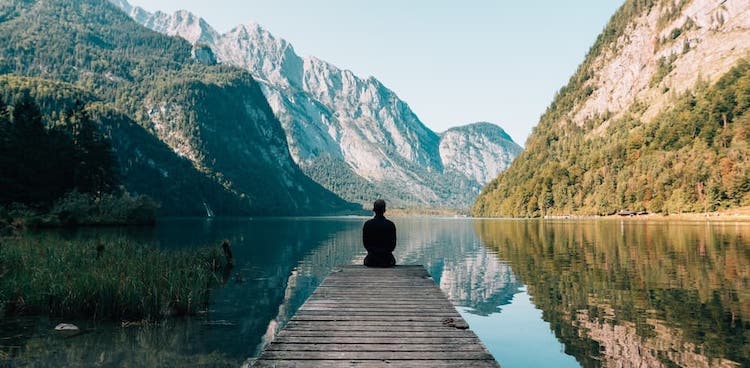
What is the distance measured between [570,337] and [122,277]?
18.6 meters

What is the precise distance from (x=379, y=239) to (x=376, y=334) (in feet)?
33.9

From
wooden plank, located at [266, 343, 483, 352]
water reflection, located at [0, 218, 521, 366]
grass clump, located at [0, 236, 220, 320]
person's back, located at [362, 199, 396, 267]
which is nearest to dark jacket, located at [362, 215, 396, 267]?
person's back, located at [362, 199, 396, 267]

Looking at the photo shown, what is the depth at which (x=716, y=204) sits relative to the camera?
122812 mm

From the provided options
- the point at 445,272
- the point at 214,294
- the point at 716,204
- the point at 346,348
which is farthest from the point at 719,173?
the point at 346,348

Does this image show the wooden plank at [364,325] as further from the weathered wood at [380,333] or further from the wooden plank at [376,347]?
the wooden plank at [376,347]

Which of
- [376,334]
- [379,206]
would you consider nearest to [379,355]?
[376,334]

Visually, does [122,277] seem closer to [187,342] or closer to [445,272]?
[187,342]

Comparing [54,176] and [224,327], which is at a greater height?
[54,176]

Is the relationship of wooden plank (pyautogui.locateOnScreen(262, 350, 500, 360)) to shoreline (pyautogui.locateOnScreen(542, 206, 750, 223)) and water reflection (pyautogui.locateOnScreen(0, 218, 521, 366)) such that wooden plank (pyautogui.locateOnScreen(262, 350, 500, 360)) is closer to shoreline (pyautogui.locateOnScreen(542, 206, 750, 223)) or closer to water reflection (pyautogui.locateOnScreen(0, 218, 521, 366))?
water reflection (pyautogui.locateOnScreen(0, 218, 521, 366))

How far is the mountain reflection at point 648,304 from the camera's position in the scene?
15.8 metres

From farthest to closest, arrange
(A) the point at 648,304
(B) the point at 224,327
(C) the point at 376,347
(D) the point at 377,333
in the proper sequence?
1. (A) the point at 648,304
2. (B) the point at 224,327
3. (D) the point at 377,333
4. (C) the point at 376,347

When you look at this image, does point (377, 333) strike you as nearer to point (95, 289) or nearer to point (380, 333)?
point (380, 333)

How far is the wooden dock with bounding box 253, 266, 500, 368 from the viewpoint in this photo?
8.90 meters

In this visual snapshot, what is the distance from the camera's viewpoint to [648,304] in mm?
23109
